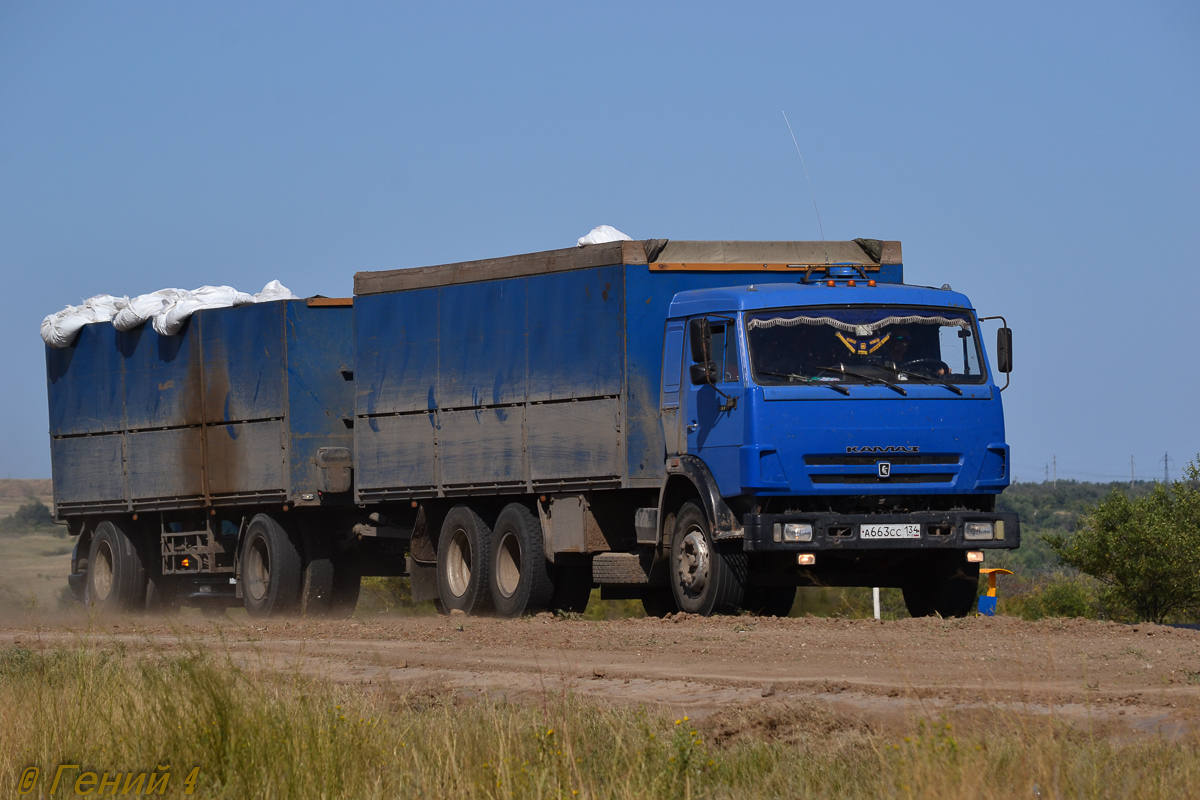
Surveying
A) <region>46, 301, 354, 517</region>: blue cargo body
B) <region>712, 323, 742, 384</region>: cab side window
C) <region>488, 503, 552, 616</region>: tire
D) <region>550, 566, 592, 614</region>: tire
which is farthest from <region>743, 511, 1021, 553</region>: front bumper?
<region>46, 301, 354, 517</region>: blue cargo body

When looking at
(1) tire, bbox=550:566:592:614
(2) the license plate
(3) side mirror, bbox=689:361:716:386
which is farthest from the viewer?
(1) tire, bbox=550:566:592:614

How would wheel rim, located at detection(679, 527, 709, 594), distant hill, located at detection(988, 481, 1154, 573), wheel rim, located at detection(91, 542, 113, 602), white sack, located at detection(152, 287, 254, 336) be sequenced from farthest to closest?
distant hill, located at detection(988, 481, 1154, 573) → wheel rim, located at detection(91, 542, 113, 602) → white sack, located at detection(152, 287, 254, 336) → wheel rim, located at detection(679, 527, 709, 594)

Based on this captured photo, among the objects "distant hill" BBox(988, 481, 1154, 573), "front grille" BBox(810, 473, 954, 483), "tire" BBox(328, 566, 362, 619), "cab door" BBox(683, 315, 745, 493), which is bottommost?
"distant hill" BBox(988, 481, 1154, 573)

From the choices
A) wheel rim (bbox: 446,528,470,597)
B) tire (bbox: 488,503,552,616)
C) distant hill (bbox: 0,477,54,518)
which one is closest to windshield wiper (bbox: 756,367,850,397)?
tire (bbox: 488,503,552,616)

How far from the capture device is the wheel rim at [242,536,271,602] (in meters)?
21.0

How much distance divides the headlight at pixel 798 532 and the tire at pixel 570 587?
437 cm

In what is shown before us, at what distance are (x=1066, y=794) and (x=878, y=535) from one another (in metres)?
7.47

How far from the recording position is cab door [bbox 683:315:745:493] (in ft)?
45.1

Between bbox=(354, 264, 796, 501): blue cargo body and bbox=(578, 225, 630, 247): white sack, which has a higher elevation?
bbox=(578, 225, 630, 247): white sack

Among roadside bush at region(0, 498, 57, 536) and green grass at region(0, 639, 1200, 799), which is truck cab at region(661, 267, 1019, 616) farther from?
roadside bush at region(0, 498, 57, 536)

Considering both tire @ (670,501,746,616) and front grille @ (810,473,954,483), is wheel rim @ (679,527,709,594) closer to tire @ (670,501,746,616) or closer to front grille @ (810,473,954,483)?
tire @ (670,501,746,616)

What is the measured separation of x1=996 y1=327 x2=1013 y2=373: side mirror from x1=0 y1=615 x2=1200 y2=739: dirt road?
2.31m

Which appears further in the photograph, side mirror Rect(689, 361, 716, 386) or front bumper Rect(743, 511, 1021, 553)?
side mirror Rect(689, 361, 716, 386)

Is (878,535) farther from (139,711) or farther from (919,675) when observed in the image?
(139,711)
